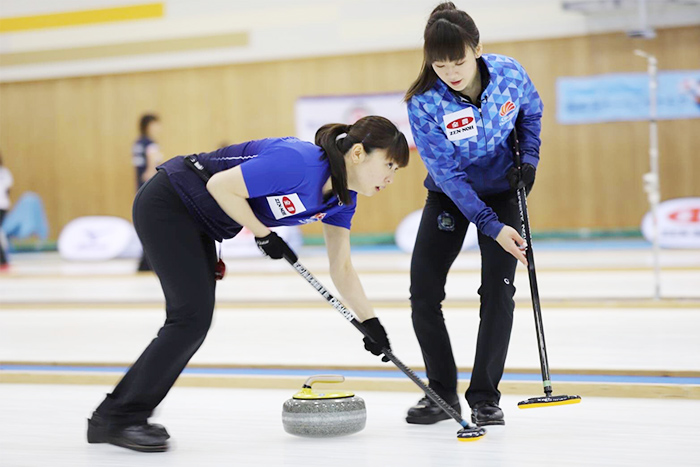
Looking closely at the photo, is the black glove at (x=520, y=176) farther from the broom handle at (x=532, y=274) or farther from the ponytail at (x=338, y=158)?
the ponytail at (x=338, y=158)

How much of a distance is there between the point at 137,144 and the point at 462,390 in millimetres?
5565

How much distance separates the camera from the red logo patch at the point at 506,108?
8.25 ft

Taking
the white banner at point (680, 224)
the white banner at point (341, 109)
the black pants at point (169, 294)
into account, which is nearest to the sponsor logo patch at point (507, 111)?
the black pants at point (169, 294)

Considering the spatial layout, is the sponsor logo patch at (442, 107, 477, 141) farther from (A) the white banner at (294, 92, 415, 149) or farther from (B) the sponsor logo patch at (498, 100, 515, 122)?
(A) the white banner at (294, 92, 415, 149)

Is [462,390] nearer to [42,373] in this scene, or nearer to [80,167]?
→ [42,373]

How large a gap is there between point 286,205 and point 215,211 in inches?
8.1

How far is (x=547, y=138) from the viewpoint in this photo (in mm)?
10445

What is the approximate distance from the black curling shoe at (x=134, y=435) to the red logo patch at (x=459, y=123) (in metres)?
1.17

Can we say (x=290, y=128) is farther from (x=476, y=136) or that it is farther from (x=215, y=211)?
(x=215, y=211)

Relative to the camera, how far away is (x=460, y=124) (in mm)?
2498

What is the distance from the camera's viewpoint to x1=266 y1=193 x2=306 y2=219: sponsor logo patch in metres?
2.28

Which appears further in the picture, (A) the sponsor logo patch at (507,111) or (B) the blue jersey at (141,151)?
(B) the blue jersey at (141,151)

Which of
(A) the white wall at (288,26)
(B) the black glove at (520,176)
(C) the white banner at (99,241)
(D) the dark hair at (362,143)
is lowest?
(C) the white banner at (99,241)

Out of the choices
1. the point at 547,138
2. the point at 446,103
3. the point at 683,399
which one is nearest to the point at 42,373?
the point at 446,103
